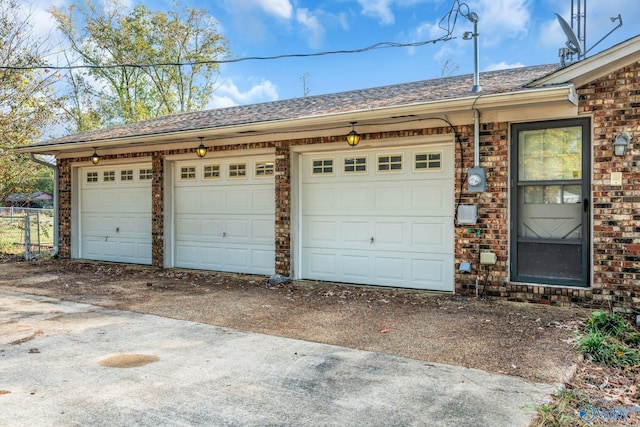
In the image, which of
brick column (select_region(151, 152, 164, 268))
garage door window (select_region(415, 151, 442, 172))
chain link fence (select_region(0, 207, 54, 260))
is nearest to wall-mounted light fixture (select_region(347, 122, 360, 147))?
garage door window (select_region(415, 151, 442, 172))

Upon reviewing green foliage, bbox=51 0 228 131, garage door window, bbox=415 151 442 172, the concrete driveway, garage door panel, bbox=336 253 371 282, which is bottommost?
the concrete driveway

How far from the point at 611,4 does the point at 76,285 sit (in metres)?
10.7

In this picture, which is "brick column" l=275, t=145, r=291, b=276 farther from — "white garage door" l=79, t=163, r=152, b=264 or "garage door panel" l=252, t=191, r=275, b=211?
"white garage door" l=79, t=163, r=152, b=264

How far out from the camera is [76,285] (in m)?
7.63

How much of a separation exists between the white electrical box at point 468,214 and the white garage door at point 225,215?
10.9 feet

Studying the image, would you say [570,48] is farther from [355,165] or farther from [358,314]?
[358,314]

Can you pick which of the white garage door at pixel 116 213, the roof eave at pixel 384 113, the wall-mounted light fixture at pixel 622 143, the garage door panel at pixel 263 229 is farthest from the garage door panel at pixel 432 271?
the white garage door at pixel 116 213

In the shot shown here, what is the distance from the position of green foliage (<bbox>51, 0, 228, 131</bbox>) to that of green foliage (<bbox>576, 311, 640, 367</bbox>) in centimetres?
2177

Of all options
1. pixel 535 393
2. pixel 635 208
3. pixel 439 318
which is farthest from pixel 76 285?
pixel 635 208

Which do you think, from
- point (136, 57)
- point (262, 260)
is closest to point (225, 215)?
point (262, 260)

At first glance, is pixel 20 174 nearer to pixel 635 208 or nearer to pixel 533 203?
pixel 533 203

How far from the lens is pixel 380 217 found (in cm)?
725

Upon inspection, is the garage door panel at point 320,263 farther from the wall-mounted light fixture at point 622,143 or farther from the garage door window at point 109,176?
the garage door window at point 109,176

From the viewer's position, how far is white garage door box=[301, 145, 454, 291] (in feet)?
22.3
